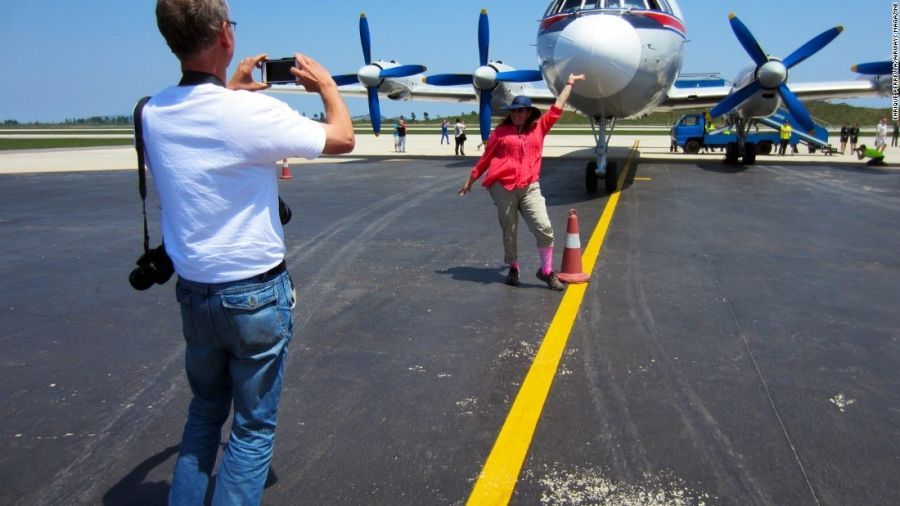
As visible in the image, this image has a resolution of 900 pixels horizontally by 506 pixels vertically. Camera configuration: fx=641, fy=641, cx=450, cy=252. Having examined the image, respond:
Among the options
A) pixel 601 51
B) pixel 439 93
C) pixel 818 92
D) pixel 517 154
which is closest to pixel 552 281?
pixel 517 154

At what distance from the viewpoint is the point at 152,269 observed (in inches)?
94.3

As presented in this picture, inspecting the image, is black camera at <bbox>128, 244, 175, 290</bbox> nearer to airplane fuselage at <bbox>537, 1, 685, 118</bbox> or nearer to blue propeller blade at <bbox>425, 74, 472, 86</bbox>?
airplane fuselage at <bbox>537, 1, 685, 118</bbox>

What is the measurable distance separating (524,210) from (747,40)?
13.5 metres

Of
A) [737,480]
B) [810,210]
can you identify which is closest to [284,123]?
[737,480]

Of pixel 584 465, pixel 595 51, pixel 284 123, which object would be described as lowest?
pixel 584 465

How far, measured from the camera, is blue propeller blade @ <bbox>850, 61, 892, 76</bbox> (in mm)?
18891

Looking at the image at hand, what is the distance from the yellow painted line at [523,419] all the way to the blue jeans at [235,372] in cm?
102

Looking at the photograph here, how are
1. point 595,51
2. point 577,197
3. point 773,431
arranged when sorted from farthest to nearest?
point 577,197, point 595,51, point 773,431

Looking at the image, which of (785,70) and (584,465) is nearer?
(584,465)

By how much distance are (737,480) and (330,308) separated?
3668mm

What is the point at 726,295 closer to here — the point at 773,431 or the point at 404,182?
the point at 773,431

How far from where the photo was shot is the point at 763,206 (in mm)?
11492

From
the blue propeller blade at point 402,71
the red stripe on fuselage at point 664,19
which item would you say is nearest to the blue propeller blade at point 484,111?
the blue propeller blade at point 402,71

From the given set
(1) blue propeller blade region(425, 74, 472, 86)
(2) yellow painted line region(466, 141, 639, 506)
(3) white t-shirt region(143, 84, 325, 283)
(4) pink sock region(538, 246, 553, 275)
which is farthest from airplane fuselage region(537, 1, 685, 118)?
(1) blue propeller blade region(425, 74, 472, 86)
